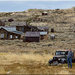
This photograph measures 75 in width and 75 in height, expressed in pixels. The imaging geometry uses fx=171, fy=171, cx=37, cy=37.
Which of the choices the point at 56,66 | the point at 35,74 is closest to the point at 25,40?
the point at 56,66

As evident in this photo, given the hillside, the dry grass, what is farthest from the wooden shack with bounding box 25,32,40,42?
the dry grass

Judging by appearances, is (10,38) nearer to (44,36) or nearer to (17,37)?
(17,37)

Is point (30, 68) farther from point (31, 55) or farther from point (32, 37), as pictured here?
point (32, 37)

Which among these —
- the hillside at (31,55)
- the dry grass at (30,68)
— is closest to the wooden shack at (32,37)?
the hillside at (31,55)

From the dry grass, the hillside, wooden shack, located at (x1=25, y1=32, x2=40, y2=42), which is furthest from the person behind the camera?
wooden shack, located at (x1=25, y1=32, x2=40, y2=42)

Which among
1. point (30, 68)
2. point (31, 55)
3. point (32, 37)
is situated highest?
point (32, 37)

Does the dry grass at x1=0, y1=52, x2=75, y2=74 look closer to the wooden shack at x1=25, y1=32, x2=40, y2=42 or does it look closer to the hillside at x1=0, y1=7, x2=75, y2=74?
the hillside at x1=0, y1=7, x2=75, y2=74

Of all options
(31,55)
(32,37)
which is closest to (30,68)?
(31,55)

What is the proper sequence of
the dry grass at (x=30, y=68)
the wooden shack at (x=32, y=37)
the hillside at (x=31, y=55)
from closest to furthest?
the dry grass at (x=30, y=68)
the hillside at (x=31, y=55)
the wooden shack at (x=32, y=37)

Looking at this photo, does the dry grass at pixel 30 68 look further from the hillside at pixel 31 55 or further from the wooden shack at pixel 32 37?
the wooden shack at pixel 32 37

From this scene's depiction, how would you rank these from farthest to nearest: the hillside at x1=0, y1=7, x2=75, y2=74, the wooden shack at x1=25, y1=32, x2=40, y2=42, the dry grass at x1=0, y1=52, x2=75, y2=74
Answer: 1. the wooden shack at x1=25, y1=32, x2=40, y2=42
2. the hillside at x1=0, y1=7, x2=75, y2=74
3. the dry grass at x1=0, y1=52, x2=75, y2=74

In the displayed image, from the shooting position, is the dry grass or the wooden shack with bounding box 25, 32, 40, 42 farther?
the wooden shack with bounding box 25, 32, 40, 42

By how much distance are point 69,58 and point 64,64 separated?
1658 mm

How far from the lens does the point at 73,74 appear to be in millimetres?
12797
